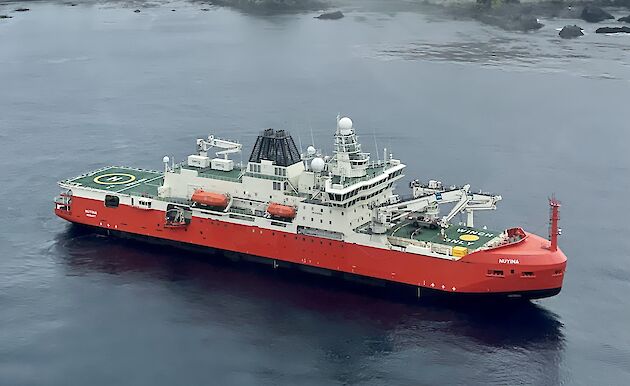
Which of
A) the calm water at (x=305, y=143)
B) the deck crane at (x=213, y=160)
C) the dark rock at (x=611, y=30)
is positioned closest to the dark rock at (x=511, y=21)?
the calm water at (x=305, y=143)

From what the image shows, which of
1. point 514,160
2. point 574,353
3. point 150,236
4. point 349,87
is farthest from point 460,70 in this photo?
point 574,353

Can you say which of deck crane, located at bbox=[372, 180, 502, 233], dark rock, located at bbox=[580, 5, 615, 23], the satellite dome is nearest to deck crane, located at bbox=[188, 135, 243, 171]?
the satellite dome

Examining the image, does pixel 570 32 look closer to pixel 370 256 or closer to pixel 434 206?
pixel 434 206

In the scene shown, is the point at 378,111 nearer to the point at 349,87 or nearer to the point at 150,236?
the point at 349,87

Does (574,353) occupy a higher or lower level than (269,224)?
lower

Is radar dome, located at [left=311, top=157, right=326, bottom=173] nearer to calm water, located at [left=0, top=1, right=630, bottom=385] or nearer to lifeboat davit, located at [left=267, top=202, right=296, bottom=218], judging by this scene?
lifeboat davit, located at [left=267, top=202, right=296, bottom=218]
